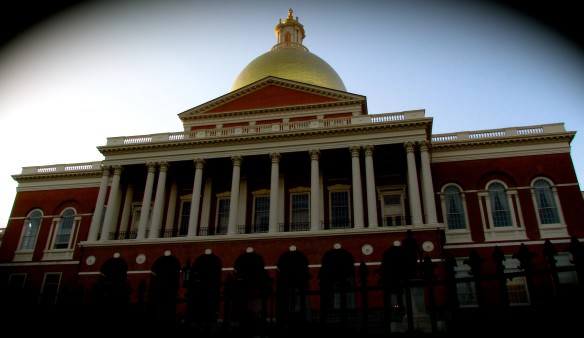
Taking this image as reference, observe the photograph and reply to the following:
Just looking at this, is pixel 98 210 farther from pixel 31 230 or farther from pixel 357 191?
pixel 357 191

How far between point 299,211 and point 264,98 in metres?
11.1

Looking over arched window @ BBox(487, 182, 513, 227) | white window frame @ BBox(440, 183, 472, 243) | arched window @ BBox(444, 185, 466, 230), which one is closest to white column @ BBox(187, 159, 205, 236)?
white window frame @ BBox(440, 183, 472, 243)

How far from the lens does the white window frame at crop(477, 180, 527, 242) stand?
111 ft

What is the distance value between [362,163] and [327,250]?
7649mm

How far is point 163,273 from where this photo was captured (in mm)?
33781

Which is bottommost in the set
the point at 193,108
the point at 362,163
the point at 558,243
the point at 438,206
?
the point at 558,243

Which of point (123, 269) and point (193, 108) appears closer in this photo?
point (123, 269)

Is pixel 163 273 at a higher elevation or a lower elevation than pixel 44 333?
higher

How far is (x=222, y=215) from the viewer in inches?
1473

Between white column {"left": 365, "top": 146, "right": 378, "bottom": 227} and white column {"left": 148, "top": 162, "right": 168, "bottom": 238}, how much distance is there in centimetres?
1439

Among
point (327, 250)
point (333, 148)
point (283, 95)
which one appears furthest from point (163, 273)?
point (283, 95)

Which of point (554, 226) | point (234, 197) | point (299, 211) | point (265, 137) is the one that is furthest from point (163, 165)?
point (554, 226)

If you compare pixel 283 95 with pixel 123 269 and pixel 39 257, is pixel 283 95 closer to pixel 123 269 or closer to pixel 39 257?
pixel 123 269

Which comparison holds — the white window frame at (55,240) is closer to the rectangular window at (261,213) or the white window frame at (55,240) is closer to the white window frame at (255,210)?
the white window frame at (255,210)
